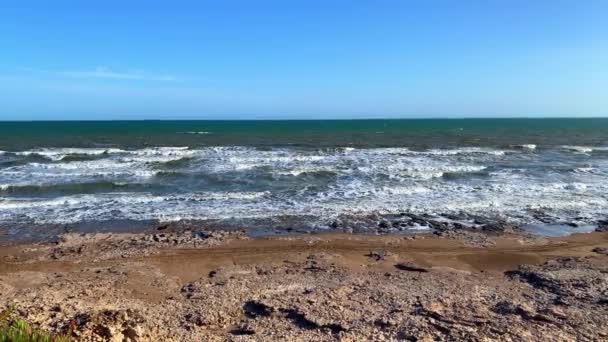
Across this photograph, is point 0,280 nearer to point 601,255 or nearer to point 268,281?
point 268,281

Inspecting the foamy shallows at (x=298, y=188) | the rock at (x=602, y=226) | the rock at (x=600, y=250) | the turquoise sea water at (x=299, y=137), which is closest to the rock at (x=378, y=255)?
the foamy shallows at (x=298, y=188)

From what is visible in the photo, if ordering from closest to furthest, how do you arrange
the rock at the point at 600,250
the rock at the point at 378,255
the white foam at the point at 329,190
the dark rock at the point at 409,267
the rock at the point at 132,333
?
the rock at the point at 132,333, the dark rock at the point at 409,267, the rock at the point at 378,255, the rock at the point at 600,250, the white foam at the point at 329,190

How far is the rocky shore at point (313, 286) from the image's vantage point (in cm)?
561

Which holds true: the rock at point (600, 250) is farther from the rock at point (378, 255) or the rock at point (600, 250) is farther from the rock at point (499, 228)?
the rock at point (378, 255)

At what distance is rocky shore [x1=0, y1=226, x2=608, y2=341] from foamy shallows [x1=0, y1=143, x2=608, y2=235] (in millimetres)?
1801

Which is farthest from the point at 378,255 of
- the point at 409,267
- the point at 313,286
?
the point at 313,286

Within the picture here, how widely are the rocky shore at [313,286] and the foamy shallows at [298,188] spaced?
1801 mm

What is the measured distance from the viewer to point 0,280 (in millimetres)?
7848

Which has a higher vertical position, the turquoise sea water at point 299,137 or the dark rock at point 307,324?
the turquoise sea water at point 299,137

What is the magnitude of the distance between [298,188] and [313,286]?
9725 mm

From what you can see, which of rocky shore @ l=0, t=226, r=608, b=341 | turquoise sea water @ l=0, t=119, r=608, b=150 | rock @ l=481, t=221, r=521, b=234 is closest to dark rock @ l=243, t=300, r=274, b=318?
rocky shore @ l=0, t=226, r=608, b=341

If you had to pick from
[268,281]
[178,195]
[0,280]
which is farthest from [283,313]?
[178,195]

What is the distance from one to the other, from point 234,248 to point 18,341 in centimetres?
671

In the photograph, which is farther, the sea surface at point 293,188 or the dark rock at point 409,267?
the sea surface at point 293,188
